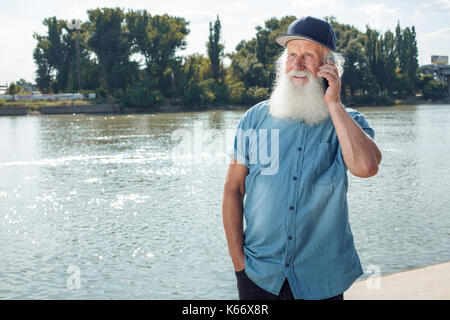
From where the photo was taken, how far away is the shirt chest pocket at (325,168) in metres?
2.07

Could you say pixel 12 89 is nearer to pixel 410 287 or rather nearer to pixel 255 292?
pixel 410 287

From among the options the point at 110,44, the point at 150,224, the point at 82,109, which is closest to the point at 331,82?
the point at 150,224

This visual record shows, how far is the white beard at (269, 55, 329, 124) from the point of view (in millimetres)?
2129

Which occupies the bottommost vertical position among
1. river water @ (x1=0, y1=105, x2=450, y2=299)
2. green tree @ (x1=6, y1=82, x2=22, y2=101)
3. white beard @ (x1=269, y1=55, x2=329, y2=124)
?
river water @ (x1=0, y1=105, x2=450, y2=299)

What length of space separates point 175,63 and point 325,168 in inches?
2480

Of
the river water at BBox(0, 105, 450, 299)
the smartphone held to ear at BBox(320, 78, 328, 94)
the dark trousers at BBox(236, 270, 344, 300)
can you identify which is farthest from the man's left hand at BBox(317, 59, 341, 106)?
the river water at BBox(0, 105, 450, 299)

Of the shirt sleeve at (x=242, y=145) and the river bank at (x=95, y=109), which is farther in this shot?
the river bank at (x=95, y=109)

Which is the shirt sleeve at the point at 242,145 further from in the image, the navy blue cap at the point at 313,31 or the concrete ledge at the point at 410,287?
the concrete ledge at the point at 410,287

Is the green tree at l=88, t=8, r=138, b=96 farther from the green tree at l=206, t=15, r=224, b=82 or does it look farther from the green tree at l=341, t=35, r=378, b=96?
the green tree at l=341, t=35, r=378, b=96

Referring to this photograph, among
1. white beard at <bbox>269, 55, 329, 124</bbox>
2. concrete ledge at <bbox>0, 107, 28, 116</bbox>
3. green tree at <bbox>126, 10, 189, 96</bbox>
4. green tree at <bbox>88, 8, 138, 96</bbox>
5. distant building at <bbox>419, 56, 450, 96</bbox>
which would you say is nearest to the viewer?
white beard at <bbox>269, 55, 329, 124</bbox>

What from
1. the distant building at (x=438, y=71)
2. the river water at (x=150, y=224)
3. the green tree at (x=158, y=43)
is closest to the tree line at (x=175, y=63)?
the green tree at (x=158, y=43)

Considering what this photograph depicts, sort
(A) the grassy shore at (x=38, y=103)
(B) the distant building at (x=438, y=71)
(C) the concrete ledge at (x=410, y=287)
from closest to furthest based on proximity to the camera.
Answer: (C) the concrete ledge at (x=410, y=287) → (A) the grassy shore at (x=38, y=103) → (B) the distant building at (x=438, y=71)

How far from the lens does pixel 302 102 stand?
2.14 meters

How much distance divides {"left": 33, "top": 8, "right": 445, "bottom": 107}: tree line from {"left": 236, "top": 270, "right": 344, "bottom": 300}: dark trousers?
53.3 m
